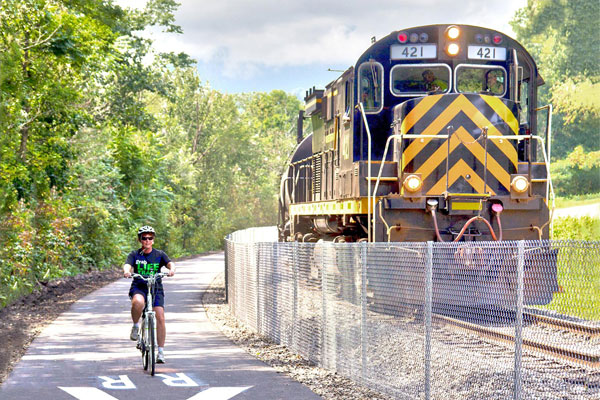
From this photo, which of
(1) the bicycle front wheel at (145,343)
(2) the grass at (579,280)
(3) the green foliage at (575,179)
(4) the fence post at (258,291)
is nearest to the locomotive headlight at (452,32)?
(4) the fence post at (258,291)

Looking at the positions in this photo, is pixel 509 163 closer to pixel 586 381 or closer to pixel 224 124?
pixel 586 381

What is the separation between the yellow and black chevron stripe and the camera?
14445 millimetres

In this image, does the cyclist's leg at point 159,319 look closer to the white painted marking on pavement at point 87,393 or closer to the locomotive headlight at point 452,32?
the white painted marking on pavement at point 87,393

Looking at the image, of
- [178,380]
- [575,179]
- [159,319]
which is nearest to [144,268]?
[159,319]

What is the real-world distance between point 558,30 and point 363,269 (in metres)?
66.7

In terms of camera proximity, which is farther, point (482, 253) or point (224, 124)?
point (224, 124)

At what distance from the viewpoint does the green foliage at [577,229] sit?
27.5 meters

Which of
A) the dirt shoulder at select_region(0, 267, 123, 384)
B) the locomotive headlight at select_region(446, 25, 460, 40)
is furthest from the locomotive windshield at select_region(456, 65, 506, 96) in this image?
the dirt shoulder at select_region(0, 267, 123, 384)

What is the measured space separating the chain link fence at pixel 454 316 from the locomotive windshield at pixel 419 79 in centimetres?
435

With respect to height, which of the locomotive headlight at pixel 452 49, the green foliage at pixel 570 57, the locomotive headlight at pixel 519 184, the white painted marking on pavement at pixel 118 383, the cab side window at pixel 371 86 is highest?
the green foliage at pixel 570 57

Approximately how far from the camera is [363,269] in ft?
31.6

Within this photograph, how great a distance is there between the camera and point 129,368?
11.0 m

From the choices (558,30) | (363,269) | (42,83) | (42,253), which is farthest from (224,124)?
(363,269)

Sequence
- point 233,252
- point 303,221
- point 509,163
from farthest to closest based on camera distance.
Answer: point 303,221 < point 233,252 < point 509,163
